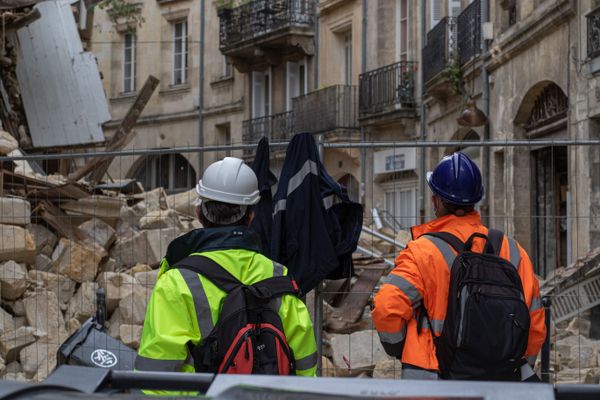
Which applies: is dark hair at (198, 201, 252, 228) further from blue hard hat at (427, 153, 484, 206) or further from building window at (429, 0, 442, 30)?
building window at (429, 0, 442, 30)

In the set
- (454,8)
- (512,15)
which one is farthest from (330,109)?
(512,15)

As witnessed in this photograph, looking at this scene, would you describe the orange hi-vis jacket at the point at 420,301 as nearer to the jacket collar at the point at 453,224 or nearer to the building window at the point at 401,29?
the jacket collar at the point at 453,224

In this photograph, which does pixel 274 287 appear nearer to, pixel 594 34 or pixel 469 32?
pixel 594 34

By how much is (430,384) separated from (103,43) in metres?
34.6

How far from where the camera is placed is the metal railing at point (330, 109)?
26.5m

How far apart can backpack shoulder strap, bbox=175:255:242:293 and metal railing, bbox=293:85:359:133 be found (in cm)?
2279

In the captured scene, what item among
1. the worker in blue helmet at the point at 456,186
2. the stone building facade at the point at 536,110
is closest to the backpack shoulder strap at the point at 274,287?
the worker in blue helmet at the point at 456,186

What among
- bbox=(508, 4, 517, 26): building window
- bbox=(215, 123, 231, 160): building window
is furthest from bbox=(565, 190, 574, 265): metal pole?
bbox=(215, 123, 231, 160): building window

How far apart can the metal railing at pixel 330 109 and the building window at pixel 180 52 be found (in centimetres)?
715

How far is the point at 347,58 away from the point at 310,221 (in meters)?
22.6

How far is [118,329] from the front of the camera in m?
9.30

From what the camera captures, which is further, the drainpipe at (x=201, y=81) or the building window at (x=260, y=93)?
the drainpipe at (x=201, y=81)

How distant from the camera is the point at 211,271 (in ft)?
11.7

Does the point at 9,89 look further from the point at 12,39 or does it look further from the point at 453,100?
the point at 453,100
